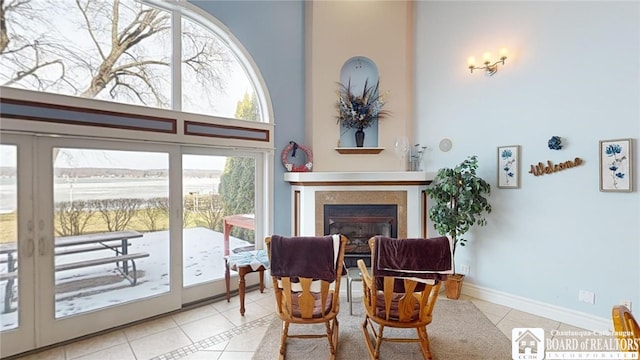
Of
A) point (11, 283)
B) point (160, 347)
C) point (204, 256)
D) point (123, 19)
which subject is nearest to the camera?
point (11, 283)

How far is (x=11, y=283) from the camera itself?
251 cm

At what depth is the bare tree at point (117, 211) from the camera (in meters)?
2.98

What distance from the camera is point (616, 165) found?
9.19 ft

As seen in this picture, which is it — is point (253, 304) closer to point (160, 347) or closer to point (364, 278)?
point (160, 347)

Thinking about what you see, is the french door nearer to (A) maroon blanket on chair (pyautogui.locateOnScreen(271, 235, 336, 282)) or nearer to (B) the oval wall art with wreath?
(B) the oval wall art with wreath

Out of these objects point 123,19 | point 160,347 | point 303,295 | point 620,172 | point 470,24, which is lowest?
point 160,347

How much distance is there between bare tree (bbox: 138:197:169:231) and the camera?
3.21m

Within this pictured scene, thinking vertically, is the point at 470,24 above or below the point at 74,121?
above

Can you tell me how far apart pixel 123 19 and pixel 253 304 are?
10.6 feet

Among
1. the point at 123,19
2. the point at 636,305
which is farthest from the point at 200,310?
the point at 636,305

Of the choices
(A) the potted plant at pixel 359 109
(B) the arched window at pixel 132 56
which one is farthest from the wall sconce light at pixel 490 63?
(B) the arched window at pixel 132 56

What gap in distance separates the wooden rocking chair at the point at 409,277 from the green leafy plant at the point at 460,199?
4.10 ft

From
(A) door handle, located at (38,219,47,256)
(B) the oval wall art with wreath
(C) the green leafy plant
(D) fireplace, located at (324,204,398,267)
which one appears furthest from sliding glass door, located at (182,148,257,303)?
(C) the green leafy plant

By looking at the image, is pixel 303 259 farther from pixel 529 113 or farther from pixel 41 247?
pixel 529 113
